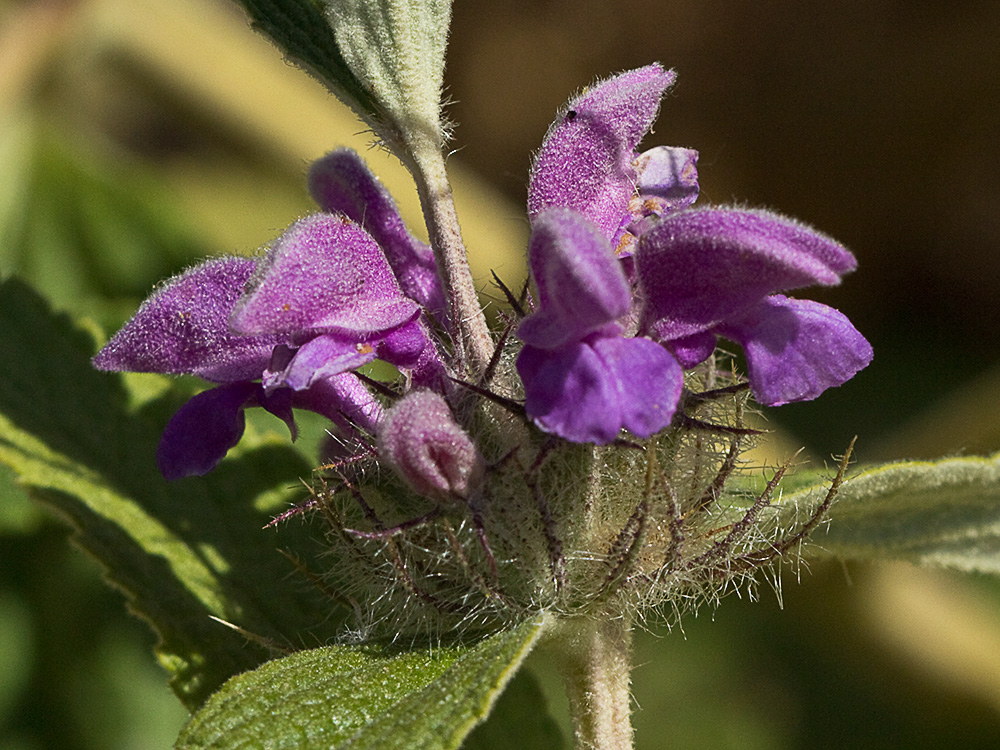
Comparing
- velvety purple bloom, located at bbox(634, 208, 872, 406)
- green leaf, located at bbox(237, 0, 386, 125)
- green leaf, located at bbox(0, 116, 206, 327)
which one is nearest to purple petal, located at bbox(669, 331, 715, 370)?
velvety purple bloom, located at bbox(634, 208, 872, 406)

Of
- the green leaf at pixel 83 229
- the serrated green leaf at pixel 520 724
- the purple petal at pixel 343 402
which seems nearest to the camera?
the purple petal at pixel 343 402

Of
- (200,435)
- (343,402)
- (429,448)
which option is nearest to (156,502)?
(200,435)

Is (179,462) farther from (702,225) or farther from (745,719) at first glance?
(745,719)

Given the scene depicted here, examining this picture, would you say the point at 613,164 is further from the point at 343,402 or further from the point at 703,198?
the point at 703,198

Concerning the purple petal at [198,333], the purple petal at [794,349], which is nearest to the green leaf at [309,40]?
the purple petal at [198,333]

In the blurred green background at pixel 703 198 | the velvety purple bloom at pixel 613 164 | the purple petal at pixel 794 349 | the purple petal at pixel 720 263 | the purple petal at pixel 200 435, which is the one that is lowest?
→ the blurred green background at pixel 703 198

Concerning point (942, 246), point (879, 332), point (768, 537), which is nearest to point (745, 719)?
point (768, 537)

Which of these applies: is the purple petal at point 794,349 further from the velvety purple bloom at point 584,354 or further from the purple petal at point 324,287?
the purple petal at point 324,287
